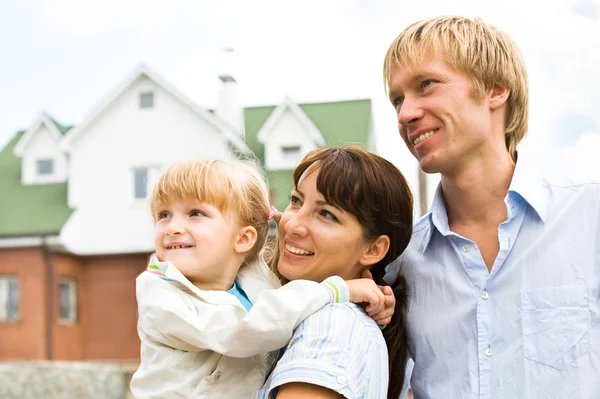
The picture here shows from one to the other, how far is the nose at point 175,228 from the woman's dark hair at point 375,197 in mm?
300

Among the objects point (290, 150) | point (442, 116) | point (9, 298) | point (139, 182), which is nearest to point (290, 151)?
point (290, 150)

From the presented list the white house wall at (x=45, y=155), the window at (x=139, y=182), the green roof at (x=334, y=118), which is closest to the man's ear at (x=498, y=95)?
the green roof at (x=334, y=118)

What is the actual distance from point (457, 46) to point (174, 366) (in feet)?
3.50

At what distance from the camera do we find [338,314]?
169 centimetres

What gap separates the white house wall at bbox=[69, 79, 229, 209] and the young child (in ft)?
44.2

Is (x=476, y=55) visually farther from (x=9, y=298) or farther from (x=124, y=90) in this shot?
(x=124, y=90)

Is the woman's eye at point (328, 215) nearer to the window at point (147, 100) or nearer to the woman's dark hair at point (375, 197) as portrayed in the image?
the woman's dark hair at point (375, 197)

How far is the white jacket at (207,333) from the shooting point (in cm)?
169

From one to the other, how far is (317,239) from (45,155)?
15.8 metres

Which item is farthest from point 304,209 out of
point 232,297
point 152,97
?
point 152,97

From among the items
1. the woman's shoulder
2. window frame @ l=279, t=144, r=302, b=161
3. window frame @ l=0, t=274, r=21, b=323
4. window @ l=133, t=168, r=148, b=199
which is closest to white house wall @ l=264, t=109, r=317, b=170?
window frame @ l=279, t=144, r=302, b=161

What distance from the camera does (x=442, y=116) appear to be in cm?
204

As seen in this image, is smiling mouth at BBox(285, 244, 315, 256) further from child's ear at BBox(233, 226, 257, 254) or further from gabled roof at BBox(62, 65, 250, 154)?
gabled roof at BBox(62, 65, 250, 154)

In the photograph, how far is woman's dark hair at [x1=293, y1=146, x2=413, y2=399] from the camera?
1869mm
